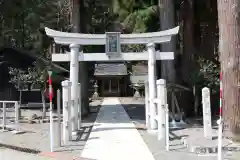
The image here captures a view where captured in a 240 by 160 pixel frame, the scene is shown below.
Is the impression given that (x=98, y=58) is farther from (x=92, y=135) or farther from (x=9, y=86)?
(x=9, y=86)

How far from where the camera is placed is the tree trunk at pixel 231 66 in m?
11.3

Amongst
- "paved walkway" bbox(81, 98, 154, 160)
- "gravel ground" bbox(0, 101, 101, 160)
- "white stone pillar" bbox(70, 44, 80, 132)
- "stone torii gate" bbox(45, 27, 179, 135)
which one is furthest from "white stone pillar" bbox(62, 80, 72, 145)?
"stone torii gate" bbox(45, 27, 179, 135)

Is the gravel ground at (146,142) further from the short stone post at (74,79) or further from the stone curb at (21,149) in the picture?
the short stone post at (74,79)

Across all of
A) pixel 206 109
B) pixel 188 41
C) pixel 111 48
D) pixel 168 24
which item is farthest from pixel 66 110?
pixel 188 41

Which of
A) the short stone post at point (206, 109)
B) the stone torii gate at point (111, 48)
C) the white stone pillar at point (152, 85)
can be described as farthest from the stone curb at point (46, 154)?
the white stone pillar at point (152, 85)

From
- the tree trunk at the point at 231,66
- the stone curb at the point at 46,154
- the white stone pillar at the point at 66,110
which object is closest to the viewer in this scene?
the stone curb at the point at 46,154

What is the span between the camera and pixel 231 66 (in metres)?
11.5

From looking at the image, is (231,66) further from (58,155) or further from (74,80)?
(74,80)

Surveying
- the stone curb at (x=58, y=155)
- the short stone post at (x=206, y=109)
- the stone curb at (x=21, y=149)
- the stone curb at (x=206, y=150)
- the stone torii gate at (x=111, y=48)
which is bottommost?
the stone curb at (x=21, y=149)

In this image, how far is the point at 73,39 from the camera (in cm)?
1548

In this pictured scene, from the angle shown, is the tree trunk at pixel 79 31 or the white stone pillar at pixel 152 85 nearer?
the white stone pillar at pixel 152 85

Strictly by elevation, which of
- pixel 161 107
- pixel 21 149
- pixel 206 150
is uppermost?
pixel 161 107

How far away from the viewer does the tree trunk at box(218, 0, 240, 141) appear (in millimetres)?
11336

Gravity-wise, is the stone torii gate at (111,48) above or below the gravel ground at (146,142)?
above
